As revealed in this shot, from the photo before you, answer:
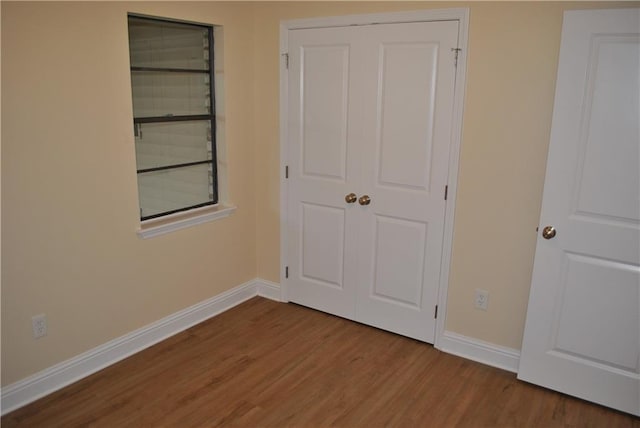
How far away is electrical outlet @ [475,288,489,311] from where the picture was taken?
118 inches

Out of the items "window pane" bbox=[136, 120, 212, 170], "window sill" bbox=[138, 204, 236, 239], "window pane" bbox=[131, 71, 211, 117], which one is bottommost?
"window sill" bbox=[138, 204, 236, 239]

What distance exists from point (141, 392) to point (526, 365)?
2.05m

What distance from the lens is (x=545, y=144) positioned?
265 cm

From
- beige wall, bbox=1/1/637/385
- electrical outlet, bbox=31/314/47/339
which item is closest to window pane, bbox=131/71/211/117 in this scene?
beige wall, bbox=1/1/637/385

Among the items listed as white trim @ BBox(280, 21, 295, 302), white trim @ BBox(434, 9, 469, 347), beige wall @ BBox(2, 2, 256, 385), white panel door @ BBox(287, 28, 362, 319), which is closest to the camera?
beige wall @ BBox(2, 2, 256, 385)

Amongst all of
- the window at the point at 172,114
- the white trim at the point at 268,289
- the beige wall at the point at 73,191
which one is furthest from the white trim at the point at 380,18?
the white trim at the point at 268,289

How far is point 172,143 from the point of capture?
325 centimetres

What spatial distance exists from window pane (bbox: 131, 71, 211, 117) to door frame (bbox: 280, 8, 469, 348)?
520 millimetres

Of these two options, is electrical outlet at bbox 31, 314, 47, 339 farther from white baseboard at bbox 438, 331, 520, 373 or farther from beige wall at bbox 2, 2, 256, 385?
white baseboard at bbox 438, 331, 520, 373

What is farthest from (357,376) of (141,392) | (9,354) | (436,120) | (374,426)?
Answer: (9,354)

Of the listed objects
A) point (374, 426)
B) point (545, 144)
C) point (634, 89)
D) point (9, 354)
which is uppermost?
point (634, 89)

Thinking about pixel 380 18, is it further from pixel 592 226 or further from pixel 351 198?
pixel 592 226

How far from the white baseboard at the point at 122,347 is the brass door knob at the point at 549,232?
6.37 ft

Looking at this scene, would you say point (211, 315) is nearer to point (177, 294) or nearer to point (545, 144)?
point (177, 294)
